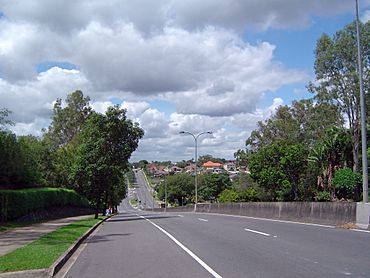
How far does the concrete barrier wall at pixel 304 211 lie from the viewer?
64.4ft

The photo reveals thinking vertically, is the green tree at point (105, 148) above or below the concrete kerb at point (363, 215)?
above

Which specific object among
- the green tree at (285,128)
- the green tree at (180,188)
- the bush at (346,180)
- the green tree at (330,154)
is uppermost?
the green tree at (285,128)

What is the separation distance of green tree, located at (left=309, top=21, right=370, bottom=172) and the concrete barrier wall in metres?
16.0

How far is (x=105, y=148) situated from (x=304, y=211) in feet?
62.7

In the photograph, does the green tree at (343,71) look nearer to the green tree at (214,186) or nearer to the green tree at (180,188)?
the green tree at (214,186)

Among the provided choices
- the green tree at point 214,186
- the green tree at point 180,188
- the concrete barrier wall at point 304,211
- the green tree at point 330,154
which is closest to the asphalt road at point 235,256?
the concrete barrier wall at point 304,211

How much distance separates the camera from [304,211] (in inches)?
942

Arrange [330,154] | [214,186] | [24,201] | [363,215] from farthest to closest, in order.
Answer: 1. [214,186]
2. [330,154]
3. [24,201]
4. [363,215]

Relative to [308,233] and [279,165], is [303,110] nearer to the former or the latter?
[279,165]

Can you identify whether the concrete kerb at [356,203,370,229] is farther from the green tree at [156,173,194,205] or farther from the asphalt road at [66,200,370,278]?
the green tree at [156,173,194,205]

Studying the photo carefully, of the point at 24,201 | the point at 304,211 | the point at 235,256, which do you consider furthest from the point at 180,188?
the point at 235,256

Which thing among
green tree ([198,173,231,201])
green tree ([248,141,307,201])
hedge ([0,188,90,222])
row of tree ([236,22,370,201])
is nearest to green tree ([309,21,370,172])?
row of tree ([236,22,370,201])

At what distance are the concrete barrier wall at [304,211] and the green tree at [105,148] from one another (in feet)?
34.2

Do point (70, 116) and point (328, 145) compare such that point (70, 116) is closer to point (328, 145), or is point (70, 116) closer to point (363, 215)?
point (328, 145)
